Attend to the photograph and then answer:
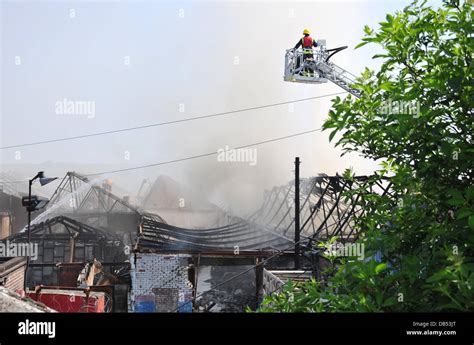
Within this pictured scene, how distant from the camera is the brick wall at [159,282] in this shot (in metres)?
16.0

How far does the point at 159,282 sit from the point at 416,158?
1355cm

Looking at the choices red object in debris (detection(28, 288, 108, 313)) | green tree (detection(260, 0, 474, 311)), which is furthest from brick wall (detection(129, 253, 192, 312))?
green tree (detection(260, 0, 474, 311))

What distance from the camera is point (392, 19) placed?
12.2 ft

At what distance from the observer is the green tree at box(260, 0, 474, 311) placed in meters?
3.43

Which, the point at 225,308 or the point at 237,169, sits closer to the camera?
the point at 225,308

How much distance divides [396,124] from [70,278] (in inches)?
731

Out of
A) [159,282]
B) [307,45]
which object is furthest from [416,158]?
[159,282]

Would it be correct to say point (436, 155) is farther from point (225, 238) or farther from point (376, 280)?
point (225, 238)

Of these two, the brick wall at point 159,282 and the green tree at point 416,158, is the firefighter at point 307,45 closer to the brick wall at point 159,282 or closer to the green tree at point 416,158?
the brick wall at point 159,282

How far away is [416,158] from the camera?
3764mm

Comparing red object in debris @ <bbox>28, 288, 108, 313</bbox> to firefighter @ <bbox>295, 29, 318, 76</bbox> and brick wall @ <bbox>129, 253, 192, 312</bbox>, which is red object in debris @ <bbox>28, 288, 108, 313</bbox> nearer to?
brick wall @ <bbox>129, 253, 192, 312</bbox>

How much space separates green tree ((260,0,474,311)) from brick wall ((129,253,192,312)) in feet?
40.2
